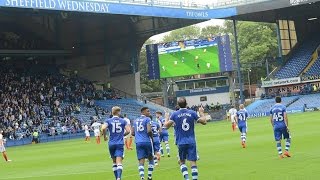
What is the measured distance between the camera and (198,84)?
76.4 meters

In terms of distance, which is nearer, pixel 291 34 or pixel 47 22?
pixel 47 22

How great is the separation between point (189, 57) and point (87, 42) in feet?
43.1

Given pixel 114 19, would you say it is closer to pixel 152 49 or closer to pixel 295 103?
pixel 152 49

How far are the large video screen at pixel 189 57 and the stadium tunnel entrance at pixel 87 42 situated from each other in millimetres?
2777

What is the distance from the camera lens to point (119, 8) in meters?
54.9

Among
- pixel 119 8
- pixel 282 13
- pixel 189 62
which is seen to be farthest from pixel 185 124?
pixel 282 13

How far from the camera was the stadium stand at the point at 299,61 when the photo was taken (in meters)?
70.7

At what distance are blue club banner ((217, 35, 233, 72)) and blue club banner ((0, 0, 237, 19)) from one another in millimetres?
3570

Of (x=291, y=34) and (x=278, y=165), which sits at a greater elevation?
(x=291, y=34)

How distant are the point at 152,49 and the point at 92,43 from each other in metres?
7.86

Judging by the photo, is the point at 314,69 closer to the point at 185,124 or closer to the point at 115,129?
the point at 115,129

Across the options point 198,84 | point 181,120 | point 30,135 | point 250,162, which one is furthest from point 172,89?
point 181,120

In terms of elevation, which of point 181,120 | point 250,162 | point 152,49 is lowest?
point 250,162

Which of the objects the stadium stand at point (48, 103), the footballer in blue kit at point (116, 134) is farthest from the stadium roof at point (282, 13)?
the footballer in blue kit at point (116, 134)
